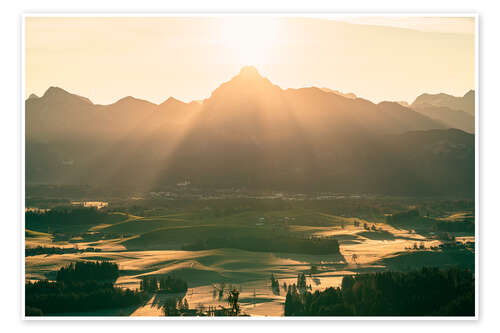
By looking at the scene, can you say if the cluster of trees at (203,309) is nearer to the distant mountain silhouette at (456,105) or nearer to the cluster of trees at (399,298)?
the cluster of trees at (399,298)

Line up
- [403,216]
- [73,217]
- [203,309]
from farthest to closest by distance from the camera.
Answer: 1. [73,217]
2. [403,216]
3. [203,309]

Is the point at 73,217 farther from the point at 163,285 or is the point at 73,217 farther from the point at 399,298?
the point at 399,298

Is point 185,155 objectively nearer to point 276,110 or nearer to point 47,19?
point 276,110

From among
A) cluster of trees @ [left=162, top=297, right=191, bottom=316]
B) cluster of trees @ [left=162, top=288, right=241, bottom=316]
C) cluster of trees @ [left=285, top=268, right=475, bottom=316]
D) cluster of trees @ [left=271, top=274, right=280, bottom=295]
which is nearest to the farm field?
cluster of trees @ [left=271, top=274, right=280, bottom=295]

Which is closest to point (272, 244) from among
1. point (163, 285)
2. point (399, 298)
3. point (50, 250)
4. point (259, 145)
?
point (163, 285)

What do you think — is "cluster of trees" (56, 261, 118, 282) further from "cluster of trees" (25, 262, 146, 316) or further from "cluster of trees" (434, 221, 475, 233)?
"cluster of trees" (434, 221, 475, 233)
